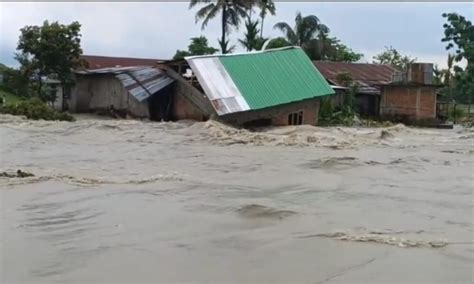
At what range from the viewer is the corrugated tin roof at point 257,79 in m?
21.0

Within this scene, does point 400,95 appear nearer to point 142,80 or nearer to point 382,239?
point 142,80

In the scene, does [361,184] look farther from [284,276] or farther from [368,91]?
[368,91]

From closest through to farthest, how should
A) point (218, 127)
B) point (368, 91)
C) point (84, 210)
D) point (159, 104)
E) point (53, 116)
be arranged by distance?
1. point (84, 210)
2. point (218, 127)
3. point (53, 116)
4. point (159, 104)
5. point (368, 91)

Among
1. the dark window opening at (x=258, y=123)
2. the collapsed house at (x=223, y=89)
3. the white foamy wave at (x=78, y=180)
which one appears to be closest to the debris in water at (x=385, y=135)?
the collapsed house at (x=223, y=89)

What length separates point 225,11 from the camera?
3344 centimetres

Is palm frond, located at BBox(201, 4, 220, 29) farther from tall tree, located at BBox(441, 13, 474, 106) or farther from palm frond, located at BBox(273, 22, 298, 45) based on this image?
tall tree, located at BBox(441, 13, 474, 106)

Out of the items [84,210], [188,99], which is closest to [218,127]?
[188,99]

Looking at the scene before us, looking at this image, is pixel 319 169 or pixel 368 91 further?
pixel 368 91

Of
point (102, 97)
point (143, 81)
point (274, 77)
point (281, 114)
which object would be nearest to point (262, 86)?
point (274, 77)

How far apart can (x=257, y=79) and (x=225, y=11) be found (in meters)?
12.2

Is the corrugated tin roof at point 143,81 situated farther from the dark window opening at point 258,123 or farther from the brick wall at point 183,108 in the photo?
the dark window opening at point 258,123

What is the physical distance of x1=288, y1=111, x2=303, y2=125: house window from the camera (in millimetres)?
23062

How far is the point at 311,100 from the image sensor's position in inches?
934

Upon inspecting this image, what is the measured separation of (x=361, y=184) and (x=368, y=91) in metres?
21.0
